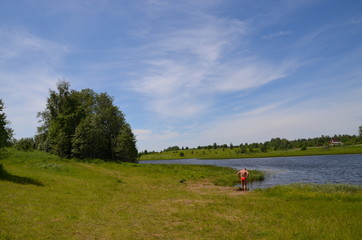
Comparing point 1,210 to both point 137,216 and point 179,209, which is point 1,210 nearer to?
point 137,216

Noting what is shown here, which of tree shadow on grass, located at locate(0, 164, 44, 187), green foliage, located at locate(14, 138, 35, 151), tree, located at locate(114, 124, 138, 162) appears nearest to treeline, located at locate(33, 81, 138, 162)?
tree, located at locate(114, 124, 138, 162)

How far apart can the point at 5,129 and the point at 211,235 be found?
24351 mm

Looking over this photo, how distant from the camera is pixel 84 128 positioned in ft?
224

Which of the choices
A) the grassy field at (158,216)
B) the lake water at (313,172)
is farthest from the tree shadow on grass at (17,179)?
the lake water at (313,172)

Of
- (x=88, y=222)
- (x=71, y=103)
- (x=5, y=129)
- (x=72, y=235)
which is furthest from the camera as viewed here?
(x=71, y=103)

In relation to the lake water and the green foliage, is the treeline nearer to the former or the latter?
the green foliage

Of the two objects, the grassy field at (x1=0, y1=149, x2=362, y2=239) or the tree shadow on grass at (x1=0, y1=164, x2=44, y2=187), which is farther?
the tree shadow on grass at (x1=0, y1=164, x2=44, y2=187)

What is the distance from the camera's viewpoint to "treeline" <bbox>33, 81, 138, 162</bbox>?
6875 cm

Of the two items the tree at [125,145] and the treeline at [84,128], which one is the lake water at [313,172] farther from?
the treeline at [84,128]

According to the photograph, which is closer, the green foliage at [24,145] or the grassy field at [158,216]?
the grassy field at [158,216]

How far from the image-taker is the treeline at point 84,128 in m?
68.8

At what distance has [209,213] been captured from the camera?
57.0ft

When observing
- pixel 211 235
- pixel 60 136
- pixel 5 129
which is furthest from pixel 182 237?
pixel 60 136

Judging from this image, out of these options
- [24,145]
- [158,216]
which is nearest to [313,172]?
[158,216]
